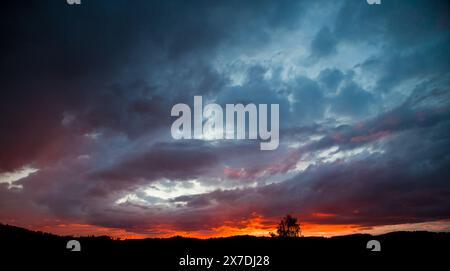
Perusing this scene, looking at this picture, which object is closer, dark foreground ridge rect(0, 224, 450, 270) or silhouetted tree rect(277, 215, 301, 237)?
dark foreground ridge rect(0, 224, 450, 270)

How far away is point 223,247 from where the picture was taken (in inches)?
893

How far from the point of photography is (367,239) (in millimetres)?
24219

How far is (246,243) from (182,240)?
15.7ft

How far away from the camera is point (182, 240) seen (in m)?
24.3

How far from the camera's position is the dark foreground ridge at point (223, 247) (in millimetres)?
20172

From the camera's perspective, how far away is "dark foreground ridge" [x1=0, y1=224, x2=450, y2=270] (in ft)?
66.2

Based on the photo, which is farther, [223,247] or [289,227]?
[289,227]

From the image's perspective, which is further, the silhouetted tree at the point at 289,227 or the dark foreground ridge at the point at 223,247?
the silhouetted tree at the point at 289,227
